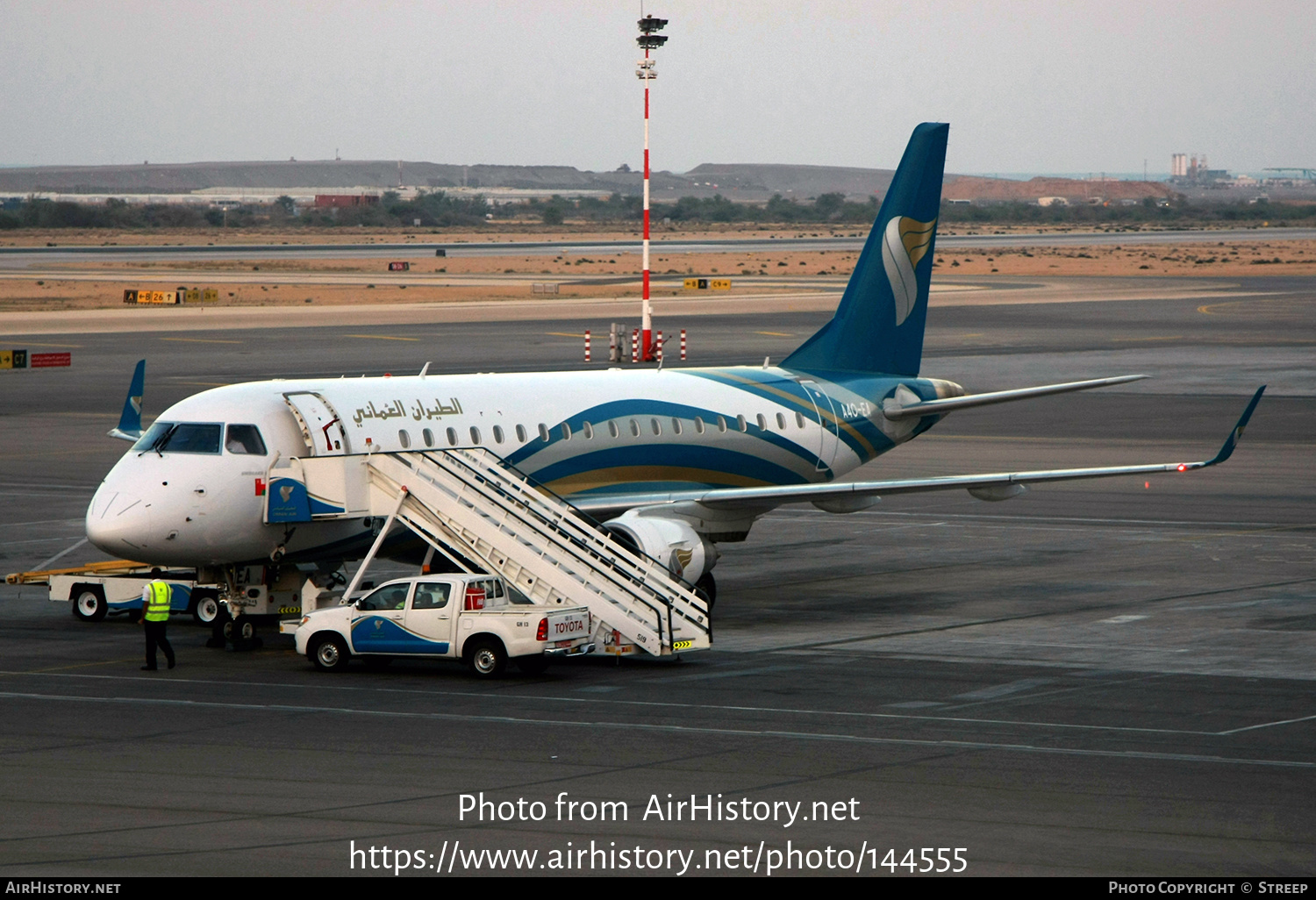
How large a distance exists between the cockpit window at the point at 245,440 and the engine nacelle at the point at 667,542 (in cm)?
633

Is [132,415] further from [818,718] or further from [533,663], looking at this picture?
[818,718]

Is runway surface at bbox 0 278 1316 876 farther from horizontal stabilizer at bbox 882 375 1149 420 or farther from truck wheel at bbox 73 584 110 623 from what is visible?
horizontal stabilizer at bbox 882 375 1149 420

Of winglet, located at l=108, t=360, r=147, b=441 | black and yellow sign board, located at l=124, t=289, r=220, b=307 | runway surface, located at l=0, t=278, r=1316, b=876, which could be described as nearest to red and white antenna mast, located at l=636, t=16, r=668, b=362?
runway surface, located at l=0, t=278, r=1316, b=876

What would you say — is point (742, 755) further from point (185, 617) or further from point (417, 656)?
point (185, 617)

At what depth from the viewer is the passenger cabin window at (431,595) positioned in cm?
2798

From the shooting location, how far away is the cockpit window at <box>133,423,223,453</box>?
30203 millimetres

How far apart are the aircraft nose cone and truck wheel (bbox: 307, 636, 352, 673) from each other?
3551 mm

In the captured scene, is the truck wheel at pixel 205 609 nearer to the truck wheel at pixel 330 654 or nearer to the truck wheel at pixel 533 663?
the truck wheel at pixel 330 654

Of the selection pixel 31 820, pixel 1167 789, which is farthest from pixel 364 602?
pixel 1167 789

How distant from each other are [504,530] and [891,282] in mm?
15338

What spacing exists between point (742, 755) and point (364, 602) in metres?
8.82

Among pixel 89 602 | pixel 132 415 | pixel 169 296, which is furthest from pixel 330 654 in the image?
pixel 169 296

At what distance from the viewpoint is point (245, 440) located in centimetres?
3025

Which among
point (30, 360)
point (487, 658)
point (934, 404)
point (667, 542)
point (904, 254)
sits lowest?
point (30, 360)
